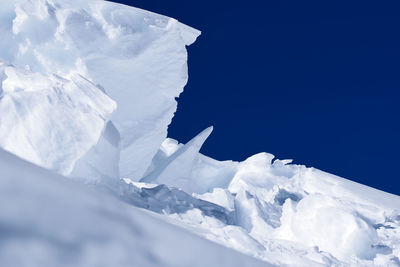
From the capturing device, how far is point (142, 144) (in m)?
10.7

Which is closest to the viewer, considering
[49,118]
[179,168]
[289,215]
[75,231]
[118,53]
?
[75,231]

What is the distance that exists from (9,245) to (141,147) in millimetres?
9631

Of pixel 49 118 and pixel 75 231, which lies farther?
pixel 49 118

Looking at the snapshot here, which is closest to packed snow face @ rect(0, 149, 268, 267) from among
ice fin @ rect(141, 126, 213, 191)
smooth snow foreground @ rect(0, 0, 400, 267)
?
smooth snow foreground @ rect(0, 0, 400, 267)

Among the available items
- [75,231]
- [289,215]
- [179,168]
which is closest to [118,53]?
[179,168]

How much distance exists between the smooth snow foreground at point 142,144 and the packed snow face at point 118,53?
0.02 meters

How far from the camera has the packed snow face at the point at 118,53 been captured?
966 cm

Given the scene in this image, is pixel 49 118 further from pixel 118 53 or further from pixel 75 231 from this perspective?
pixel 75 231

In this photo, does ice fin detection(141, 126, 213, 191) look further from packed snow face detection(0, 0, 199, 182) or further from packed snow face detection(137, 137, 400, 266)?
packed snow face detection(0, 0, 199, 182)

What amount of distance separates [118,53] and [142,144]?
78.5 inches

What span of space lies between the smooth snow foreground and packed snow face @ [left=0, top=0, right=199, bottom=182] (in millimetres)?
22

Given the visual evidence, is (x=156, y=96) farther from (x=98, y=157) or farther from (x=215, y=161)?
(x=215, y=161)

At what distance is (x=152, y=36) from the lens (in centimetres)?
1063

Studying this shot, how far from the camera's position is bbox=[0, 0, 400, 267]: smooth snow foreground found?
7.26 metres
